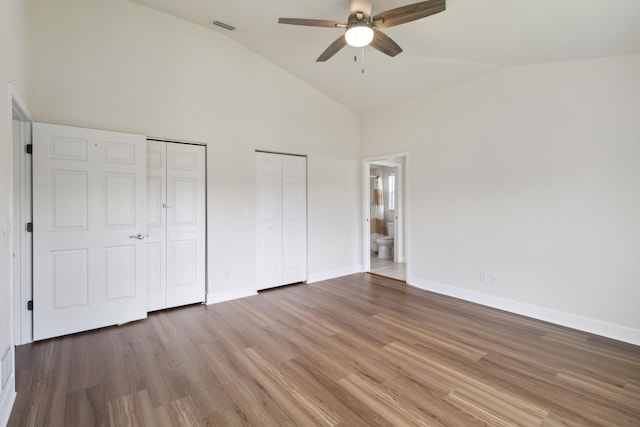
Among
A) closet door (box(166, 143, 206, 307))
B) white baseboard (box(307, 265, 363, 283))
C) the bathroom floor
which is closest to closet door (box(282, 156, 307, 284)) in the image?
white baseboard (box(307, 265, 363, 283))

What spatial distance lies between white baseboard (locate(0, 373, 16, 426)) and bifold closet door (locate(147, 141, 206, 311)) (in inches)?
64.2

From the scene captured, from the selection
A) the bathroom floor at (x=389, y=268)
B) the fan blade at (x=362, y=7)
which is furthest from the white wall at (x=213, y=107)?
the fan blade at (x=362, y=7)

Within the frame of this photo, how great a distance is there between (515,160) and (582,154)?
2.08 ft

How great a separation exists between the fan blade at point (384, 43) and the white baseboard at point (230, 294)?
3.51 metres

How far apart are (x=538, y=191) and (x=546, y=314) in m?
1.44

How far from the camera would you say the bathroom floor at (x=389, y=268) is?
555cm

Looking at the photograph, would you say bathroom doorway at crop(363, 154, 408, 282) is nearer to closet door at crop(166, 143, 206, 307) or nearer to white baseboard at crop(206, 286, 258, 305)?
white baseboard at crop(206, 286, 258, 305)

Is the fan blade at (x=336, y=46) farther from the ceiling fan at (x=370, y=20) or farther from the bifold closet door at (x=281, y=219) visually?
the bifold closet door at (x=281, y=219)

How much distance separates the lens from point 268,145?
182 inches

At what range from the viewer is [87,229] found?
10.5ft

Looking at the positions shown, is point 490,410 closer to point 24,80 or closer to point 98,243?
point 98,243

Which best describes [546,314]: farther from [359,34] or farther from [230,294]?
[230,294]

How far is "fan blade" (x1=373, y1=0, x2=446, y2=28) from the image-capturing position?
2.21 meters

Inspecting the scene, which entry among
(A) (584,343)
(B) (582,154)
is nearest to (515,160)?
(B) (582,154)
